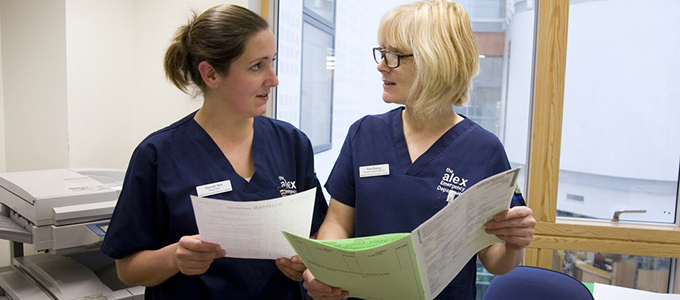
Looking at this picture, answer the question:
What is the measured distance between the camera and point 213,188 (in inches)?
44.6

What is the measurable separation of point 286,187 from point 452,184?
0.42 m

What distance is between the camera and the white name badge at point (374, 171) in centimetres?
122

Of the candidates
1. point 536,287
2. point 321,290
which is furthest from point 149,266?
point 536,287

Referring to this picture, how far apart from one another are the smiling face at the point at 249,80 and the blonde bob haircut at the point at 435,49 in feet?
1.07

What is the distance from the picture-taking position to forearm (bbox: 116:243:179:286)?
1055 millimetres

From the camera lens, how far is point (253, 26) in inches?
46.6

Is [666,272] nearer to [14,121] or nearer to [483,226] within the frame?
[483,226]

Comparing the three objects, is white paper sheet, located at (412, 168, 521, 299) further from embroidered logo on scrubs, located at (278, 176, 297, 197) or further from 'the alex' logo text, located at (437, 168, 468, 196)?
embroidered logo on scrubs, located at (278, 176, 297, 197)

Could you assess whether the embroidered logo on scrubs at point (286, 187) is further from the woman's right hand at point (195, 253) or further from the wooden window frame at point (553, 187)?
the wooden window frame at point (553, 187)

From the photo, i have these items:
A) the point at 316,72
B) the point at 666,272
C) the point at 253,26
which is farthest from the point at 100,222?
the point at 666,272

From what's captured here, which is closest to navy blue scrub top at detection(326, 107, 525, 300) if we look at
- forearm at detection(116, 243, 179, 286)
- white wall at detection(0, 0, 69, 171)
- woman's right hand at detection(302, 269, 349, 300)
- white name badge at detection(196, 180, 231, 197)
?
woman's right hand at detection(302, 269, 349, 300)

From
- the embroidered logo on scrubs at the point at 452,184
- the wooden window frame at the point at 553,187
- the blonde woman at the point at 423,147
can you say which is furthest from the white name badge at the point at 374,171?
the wooden window frame at the point at 553,187

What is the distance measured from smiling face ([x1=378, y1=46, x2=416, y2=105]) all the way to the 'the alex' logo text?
0.22m

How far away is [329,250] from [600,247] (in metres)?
1.64
